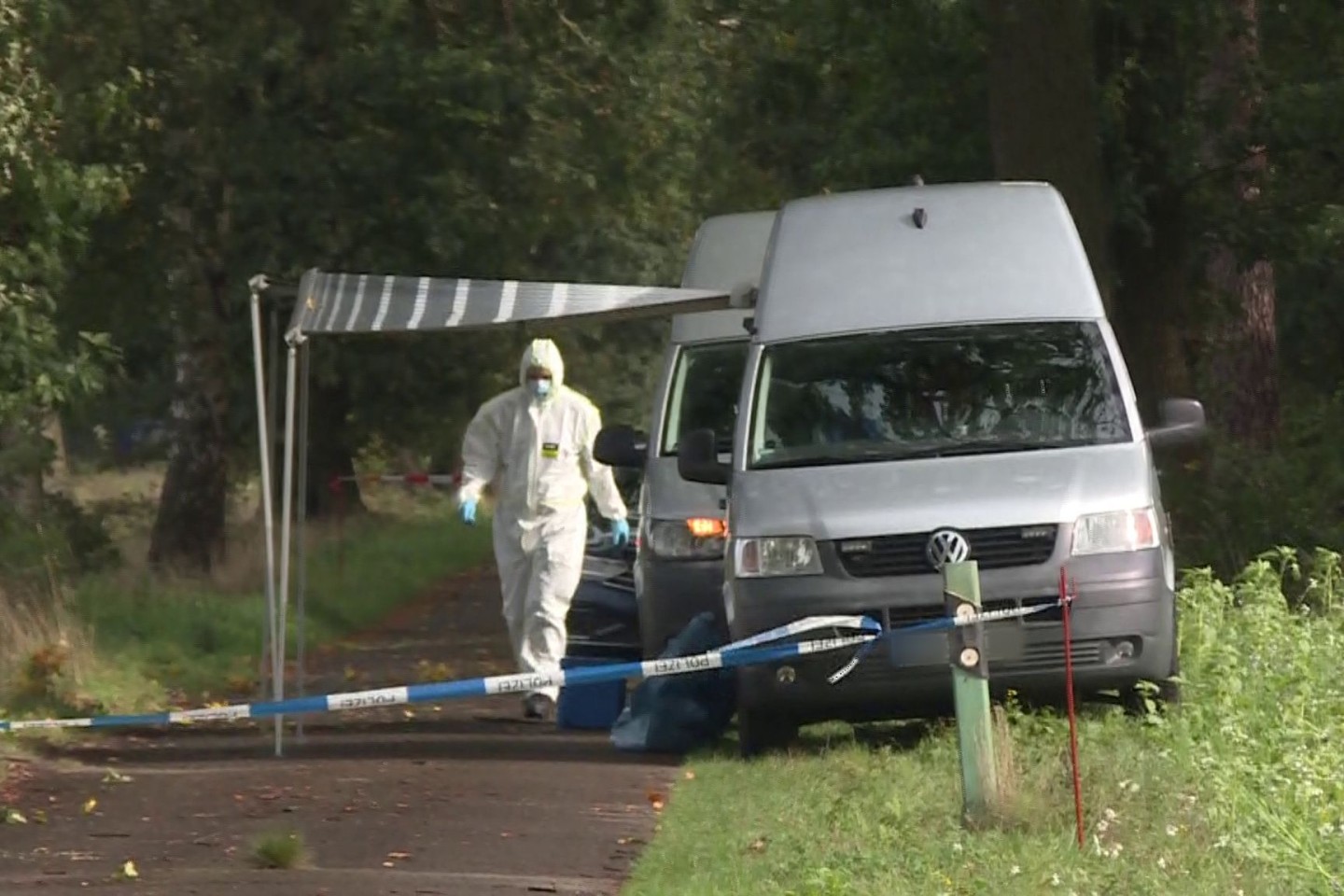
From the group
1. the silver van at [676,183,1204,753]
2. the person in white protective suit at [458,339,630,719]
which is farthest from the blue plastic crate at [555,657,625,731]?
the silver van at [676,183,1204,753]

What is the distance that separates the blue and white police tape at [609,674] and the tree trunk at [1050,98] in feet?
23.6

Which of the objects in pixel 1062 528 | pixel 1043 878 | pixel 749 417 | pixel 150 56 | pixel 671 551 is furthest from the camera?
pixel 150 56

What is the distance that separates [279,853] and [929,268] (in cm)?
483

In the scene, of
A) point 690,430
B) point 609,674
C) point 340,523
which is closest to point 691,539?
point 690,430

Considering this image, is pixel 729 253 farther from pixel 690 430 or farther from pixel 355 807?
pixel 355 807

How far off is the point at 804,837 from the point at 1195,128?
1238 cm

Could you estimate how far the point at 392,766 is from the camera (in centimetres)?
1272

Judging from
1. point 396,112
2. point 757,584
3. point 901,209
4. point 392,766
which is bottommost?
point 392,766

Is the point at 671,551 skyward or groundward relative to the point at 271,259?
groundward

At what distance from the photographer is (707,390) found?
51.5 ft

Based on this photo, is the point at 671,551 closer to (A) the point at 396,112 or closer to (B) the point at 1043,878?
(B) the point at 1043,878

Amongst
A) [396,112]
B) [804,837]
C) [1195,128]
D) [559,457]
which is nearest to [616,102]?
[396,112]

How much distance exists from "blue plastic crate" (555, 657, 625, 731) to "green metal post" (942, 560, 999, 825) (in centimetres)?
484

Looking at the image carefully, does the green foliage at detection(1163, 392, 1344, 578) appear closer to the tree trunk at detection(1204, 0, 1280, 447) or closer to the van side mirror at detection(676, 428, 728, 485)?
the tree trunk at detection(1204, 0, 1280, 447)
